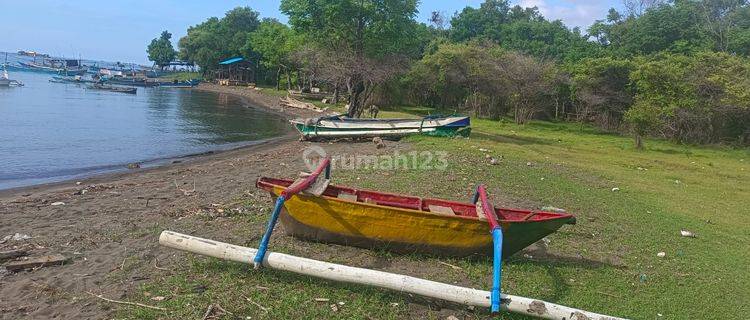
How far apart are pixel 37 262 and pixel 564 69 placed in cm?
3918

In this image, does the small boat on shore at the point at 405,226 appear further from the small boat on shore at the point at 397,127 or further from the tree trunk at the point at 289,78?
the tree trunk at the point at 289,78

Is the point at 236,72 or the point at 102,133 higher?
the point at 236,72

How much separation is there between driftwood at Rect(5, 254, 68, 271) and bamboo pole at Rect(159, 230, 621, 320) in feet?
5.24

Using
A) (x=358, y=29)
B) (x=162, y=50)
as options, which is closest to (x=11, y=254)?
(x=358, y=29)

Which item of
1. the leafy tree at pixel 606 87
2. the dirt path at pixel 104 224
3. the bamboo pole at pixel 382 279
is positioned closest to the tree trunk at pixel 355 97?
the dirt path at pixel 104 224

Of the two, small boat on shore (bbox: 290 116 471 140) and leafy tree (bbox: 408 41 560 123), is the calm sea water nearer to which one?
small boat on shore (bbox: 290 116 471 140)

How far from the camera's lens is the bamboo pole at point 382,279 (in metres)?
5.41

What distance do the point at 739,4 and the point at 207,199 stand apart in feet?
212

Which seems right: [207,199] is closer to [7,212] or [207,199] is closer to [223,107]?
[7,212]

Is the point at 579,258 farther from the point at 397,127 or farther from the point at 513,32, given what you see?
the point at 513,32

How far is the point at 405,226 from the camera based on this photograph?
7.13 m

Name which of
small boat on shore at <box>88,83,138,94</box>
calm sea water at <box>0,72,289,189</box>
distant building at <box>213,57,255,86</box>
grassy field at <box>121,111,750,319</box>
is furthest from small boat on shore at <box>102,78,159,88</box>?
grassy field at <box>121,111,750,319</box>

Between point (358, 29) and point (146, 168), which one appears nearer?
point (146, 168)

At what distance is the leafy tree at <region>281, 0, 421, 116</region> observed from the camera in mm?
27938
